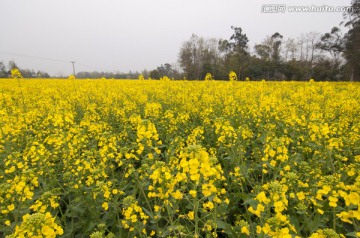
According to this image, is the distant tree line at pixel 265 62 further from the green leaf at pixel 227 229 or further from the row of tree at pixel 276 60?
the green leaf at pixel 227 229

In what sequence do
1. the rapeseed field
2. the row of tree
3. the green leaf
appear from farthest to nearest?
the row of tree < the green leaf < the rapeseed field

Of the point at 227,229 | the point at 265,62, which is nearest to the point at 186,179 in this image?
the point at 227,229

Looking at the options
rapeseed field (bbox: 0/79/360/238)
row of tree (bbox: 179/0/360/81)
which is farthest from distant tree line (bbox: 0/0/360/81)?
rapeseed field (bbox: 0/79/360/238)

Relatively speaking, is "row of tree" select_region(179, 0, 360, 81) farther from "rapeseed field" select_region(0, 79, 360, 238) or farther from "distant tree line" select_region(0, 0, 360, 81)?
"rapeseed field" select_region(0, 79, 360, 238)

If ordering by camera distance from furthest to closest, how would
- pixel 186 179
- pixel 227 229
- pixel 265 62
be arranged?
1. pixel 265 62
2. pixel 227 229
3. pixel 186 179

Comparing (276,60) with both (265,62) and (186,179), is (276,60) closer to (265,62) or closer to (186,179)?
(265,62)

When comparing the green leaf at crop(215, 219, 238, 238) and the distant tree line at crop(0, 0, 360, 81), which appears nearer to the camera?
the green leaf at crop(215, 219, 238, 238)

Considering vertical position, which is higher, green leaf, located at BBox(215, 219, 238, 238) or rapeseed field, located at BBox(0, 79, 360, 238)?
rapeseed field, located at BBox(0, 79, 360, 238)

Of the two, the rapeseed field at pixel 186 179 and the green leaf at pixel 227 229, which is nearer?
the rapeseed field at pixel 186 179

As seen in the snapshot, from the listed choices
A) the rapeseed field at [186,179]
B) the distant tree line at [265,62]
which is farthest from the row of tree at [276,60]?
the rapeseed field at [186,179]

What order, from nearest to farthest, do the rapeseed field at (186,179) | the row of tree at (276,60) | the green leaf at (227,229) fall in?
the rapeseed field at (186,179) → the green leaf at (227,229) → the row of tree at (276,60)

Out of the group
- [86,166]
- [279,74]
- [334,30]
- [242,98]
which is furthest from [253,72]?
[86,166]

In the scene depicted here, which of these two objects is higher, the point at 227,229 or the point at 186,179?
the point at 186,179

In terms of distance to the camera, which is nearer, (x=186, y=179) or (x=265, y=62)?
(x=186, y=179)
